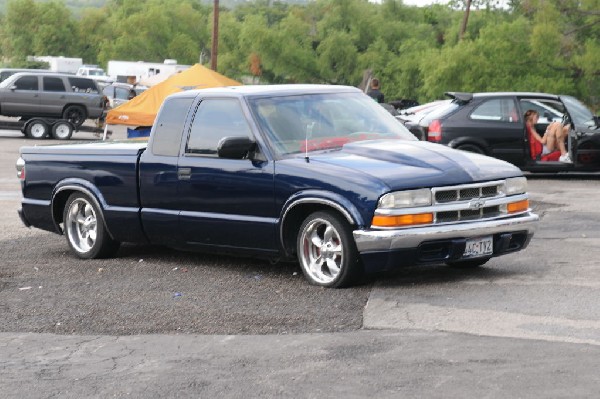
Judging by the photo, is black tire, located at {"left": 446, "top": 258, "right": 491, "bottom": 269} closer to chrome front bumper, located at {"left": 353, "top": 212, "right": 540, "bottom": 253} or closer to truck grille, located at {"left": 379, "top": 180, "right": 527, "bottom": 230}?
truck grille, located at {"left": 379, "top": 180, "right": 527, "bottom": 230}

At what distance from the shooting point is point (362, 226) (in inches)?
367

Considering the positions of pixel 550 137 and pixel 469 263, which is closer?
pixel 469 263

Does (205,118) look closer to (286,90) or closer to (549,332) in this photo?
(286,90)

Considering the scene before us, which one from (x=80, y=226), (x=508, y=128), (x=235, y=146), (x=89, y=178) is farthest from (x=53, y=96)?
(x=235, y=146)

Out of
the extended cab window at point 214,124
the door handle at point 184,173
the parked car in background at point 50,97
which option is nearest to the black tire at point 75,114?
the parked car in background at point 50,97

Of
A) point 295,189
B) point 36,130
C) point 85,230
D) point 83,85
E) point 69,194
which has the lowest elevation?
point 36,130

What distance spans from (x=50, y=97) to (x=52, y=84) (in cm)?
49

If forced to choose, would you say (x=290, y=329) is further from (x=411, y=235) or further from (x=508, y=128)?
(x=508, y=128)

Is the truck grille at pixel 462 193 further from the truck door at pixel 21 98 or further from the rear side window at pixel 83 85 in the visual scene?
the rear side window at pixel 83 85

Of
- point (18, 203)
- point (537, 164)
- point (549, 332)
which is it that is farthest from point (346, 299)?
point (537, 164)

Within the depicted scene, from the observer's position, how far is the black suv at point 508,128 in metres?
20.2

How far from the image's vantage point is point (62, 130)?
126ft

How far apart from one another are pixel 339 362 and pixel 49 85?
111 ft

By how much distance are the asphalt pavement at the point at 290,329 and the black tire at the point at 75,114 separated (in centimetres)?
2821
